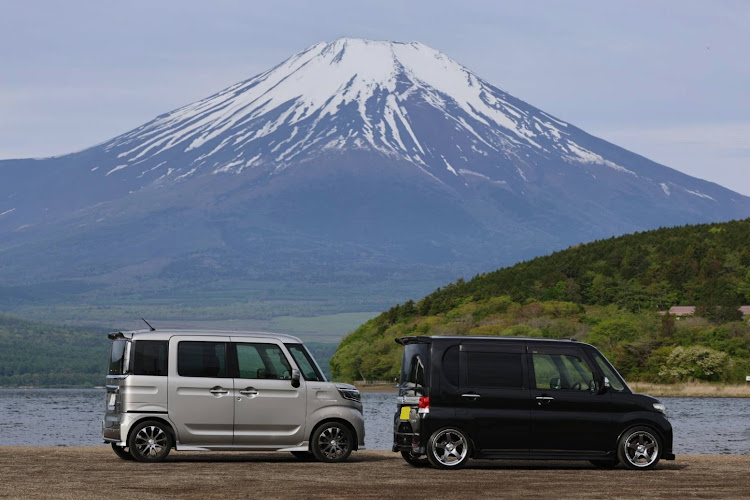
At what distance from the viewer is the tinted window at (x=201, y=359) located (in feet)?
88.8

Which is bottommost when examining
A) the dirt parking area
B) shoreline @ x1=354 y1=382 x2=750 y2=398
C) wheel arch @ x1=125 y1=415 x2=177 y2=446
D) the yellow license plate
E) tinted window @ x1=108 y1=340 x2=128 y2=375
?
the dirt parking area

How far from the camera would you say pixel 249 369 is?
27.3 metres

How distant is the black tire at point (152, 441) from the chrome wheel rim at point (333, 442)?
279cm

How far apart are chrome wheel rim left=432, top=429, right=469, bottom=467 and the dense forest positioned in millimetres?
104700

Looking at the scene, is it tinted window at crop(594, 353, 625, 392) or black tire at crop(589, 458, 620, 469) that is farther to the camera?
black tire at crop(589, 458, 620, 469)

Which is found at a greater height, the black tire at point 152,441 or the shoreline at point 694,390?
the shoreline at point 694,390

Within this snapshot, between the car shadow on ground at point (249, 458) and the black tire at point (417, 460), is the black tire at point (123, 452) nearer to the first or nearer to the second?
the car shadow on ground at point (249, 458)

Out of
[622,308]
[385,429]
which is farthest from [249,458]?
[622,308]

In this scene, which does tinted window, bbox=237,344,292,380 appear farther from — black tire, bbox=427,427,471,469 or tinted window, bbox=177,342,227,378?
black tire, bbox=427,427,471,469

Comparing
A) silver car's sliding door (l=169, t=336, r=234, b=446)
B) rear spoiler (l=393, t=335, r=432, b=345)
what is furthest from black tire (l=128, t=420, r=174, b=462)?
rear spoiler (l=393, t=335, r=432, b=345)

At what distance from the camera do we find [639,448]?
Answer: 87.3 feet

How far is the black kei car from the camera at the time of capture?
85.5 ft

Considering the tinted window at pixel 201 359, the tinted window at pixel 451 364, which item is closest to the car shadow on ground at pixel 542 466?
the tinted window at pixel 451 364

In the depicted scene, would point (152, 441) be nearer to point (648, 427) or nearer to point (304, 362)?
point (304, 362)
